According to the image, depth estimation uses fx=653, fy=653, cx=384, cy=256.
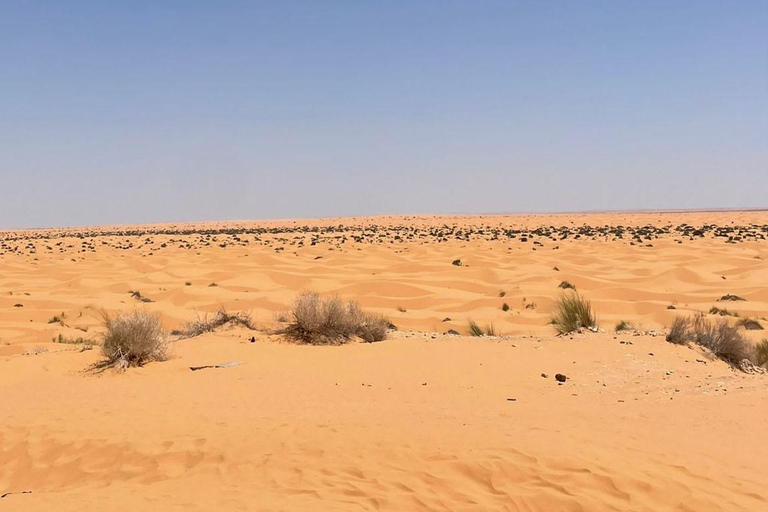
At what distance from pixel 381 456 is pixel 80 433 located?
287 cm

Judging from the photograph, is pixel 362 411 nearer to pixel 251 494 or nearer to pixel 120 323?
pixel 251 494

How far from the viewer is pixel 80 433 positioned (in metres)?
5.91

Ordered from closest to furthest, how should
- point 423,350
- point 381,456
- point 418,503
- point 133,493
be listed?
point 418,503, point 133,493, point 381,456, point 423,350

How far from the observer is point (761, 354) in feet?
28.1

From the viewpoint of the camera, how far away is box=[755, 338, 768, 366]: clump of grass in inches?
332

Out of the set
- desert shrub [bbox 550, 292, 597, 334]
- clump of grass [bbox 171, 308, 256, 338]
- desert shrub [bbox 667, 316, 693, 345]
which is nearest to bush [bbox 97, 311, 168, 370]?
clump of grass [bbox 171, 308, 256, 338]

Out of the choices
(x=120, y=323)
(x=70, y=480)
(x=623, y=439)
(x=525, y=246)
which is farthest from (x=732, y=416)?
(x=525, y=246)

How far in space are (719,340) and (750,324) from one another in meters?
3.14

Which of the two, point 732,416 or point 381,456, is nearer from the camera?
point 381,456

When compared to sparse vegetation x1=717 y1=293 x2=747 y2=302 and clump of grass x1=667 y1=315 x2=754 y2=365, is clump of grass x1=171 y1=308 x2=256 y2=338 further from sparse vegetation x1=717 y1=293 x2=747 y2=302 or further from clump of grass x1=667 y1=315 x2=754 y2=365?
sparse vegetation x1=717 y1=293 x2=747 y2=302

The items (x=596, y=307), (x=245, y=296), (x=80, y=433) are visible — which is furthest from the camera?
(x=245, y=296)

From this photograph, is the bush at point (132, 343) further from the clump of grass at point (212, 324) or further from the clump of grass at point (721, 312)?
the clump of grass at point (721, 312)

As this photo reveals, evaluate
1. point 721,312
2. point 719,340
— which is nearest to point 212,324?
point 719,340

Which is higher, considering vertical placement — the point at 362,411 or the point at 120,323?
the point at 120,323
